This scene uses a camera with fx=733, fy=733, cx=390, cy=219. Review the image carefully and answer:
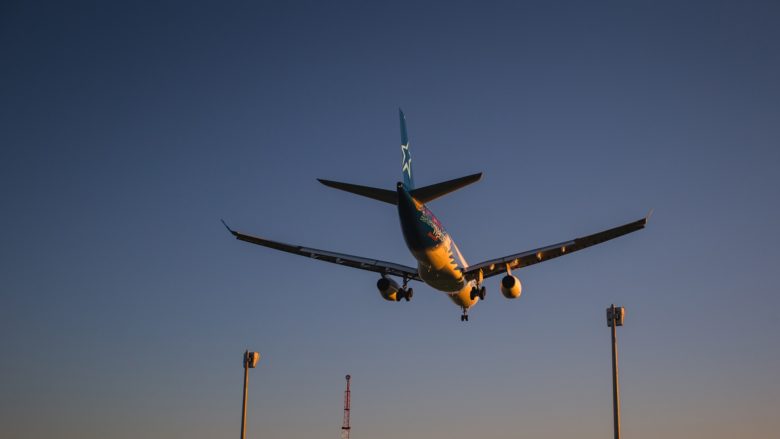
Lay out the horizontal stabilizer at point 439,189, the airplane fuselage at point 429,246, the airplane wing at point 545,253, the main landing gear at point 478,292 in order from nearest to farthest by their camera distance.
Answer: the horizontal stabilizer at point 439,189
the airplane fuselage at point 429,246
the airplane wing at point 545,253
the main landing gear at point 478,292

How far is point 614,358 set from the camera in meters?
34.9

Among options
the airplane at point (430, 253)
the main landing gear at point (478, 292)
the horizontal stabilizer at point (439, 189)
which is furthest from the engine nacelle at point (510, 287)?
the horizontal stabilizer at point (439, 189)

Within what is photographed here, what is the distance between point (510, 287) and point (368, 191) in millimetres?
10705

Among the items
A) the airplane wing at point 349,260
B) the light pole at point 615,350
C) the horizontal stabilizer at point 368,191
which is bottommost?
the light pole at point 615,350

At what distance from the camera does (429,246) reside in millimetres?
34031

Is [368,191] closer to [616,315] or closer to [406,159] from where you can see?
[406,159]

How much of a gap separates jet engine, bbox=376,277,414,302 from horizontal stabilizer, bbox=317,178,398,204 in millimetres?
8284

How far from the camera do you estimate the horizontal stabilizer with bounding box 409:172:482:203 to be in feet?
103

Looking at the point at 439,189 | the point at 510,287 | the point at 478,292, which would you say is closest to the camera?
the point at 439,189

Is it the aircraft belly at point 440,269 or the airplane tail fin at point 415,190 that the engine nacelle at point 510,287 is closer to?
the aircraft belly at point 440,269

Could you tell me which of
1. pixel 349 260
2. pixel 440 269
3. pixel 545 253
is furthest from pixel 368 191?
pixel 545 253

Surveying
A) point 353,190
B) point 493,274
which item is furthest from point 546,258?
point 353,190

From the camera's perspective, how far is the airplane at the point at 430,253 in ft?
108

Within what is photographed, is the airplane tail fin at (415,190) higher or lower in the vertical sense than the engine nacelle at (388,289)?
higher
